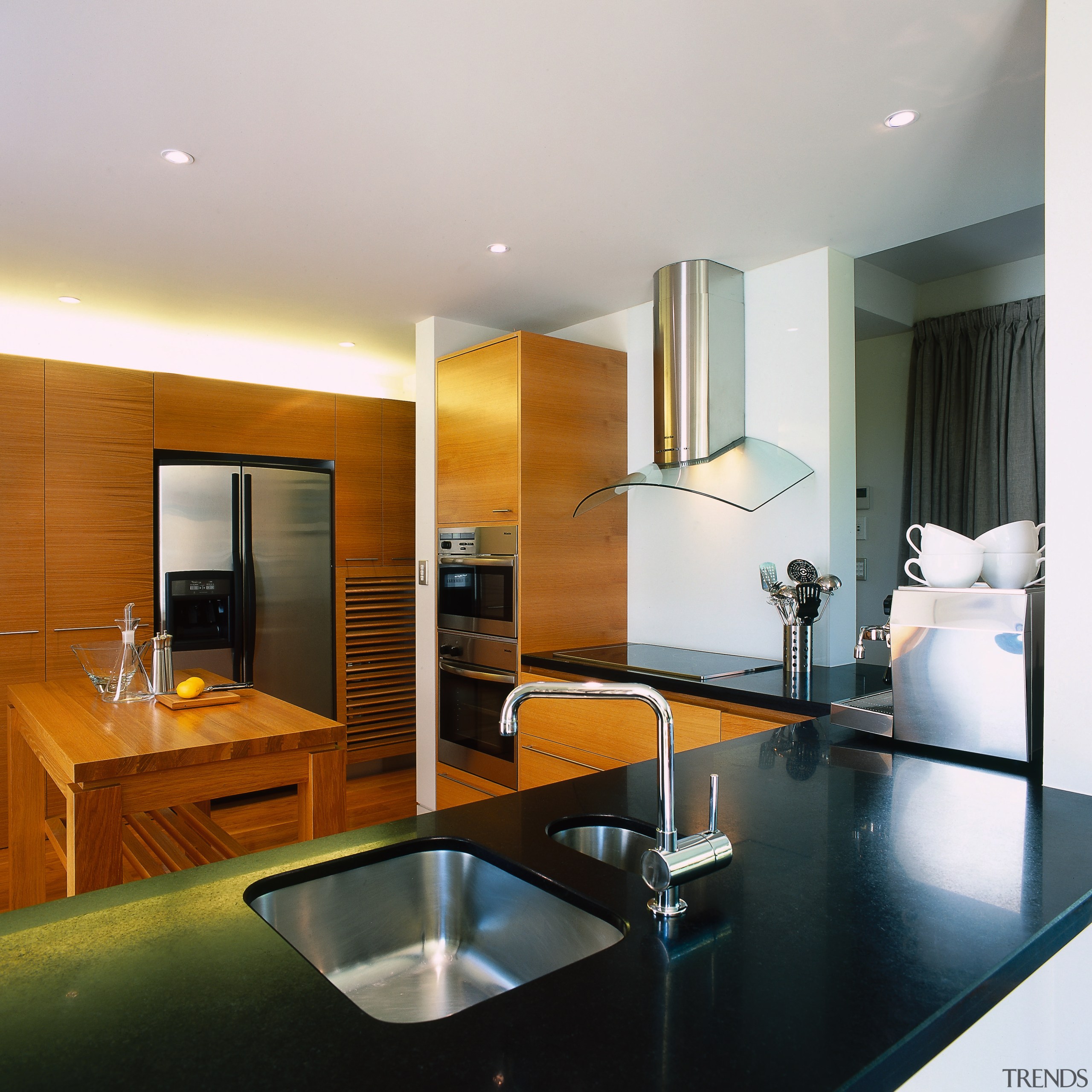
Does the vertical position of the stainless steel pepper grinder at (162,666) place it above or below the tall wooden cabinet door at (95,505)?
below

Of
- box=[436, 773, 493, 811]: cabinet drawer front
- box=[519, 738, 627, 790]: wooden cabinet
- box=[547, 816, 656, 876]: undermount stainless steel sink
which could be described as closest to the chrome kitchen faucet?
box=[547, 816, 656, 876]: undermount stainless steel sink

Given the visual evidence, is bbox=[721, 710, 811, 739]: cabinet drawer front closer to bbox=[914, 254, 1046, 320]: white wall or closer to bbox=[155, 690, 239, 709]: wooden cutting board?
bbox=[155, 690, 239, 709]: wooden cutting board

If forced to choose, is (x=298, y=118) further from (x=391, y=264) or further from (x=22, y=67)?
(x=391, y=264)

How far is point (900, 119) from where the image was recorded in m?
2.04

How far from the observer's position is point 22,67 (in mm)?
1817

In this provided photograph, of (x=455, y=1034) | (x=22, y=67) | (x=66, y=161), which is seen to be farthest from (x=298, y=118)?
(x=455, y=1034)

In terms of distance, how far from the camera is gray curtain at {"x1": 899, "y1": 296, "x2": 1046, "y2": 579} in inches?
140

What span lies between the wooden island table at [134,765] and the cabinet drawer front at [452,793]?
127 centimetres

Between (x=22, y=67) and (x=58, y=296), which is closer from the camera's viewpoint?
(x=22, y=67)

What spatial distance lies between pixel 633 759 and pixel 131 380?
2946 millimetres

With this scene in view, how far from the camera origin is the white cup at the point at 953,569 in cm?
161


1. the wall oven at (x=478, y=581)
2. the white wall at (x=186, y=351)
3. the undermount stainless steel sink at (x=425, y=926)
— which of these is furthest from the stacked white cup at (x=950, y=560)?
the white wall at (x=186, y=351)

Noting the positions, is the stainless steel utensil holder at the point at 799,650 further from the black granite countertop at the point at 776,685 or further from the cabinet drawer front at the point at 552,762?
the cabinet drawer front at the point at 552,762

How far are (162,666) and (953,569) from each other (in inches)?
90.2
